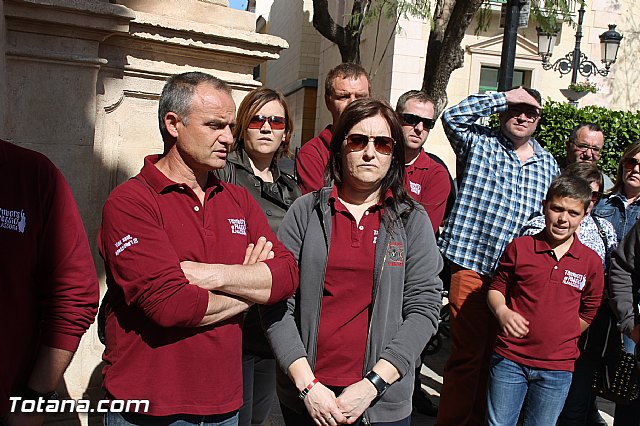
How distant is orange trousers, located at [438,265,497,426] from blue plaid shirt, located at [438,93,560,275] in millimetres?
137

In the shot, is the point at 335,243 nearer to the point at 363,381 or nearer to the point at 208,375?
the point at 363,381

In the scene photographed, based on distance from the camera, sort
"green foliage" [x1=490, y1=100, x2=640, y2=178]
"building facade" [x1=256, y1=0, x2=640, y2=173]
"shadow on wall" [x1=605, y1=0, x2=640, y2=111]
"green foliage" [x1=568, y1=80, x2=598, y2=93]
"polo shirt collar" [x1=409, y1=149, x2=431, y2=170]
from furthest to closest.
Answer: "shadow on wall" [x1=605, y1=0, x2=640, y2=111]
"building facade" [x1=256, y1=0, x2=640, y2=173]
"green foliage" [x1=568, y1=80, x2=598, y2=93]
"green foliage" [x1=490, y1=100, x2=640, y2=178]
"polo shirt collar" [x1=409, y1=149, x2=431, y2=170]

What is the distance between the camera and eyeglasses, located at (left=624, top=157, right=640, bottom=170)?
4.60 meters

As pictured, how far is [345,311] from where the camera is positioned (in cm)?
271

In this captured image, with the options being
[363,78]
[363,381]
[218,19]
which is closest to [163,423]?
[363,381]

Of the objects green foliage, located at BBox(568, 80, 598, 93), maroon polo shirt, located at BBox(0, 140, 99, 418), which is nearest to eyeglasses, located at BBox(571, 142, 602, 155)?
maroon polo shirt, located at BBox(0, 140, 99, 418)

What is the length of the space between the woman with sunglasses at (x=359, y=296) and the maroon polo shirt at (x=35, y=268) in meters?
0.79

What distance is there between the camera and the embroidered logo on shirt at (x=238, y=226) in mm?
2611

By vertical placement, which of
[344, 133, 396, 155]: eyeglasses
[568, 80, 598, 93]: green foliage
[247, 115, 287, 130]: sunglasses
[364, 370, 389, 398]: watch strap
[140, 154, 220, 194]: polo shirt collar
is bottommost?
[364, 370, 389, 398]: watch strap

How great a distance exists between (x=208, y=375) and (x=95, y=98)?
231 centimetres

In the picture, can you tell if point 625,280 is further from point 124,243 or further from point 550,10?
point 550,10

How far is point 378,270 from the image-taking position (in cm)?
270

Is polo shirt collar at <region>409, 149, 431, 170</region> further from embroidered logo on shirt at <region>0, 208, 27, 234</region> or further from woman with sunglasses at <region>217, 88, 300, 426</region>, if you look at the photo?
embroidered logo on shirt at <region>0, 208, 27, 234</region>

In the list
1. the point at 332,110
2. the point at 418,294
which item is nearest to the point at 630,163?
the point at 332,110
